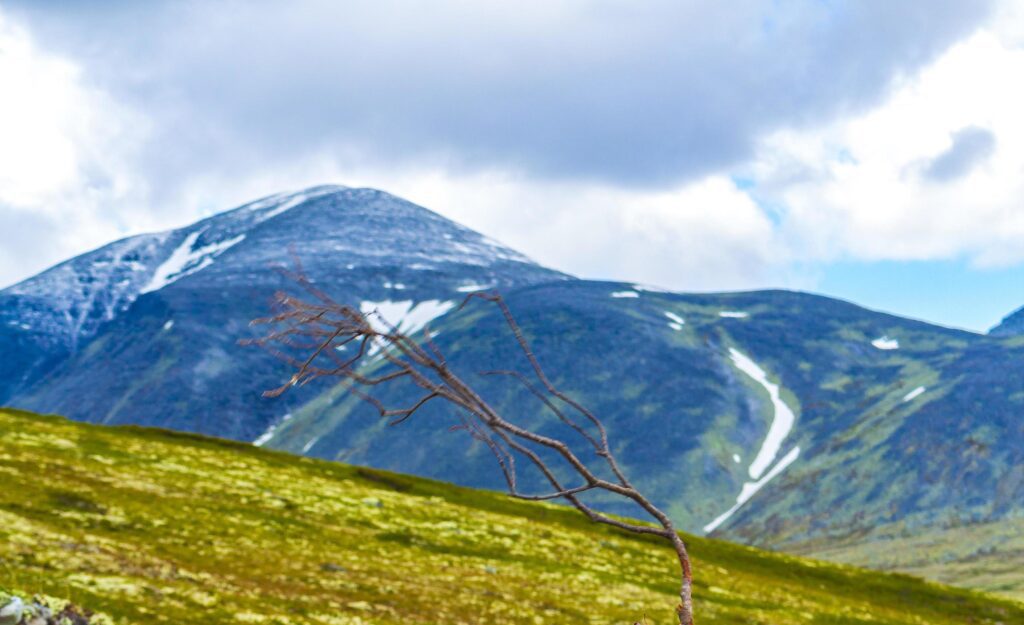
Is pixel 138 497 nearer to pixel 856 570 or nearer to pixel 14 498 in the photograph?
pixel 14 498

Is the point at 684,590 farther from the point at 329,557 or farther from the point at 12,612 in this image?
the point at 329,557

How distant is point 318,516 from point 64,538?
2728cm

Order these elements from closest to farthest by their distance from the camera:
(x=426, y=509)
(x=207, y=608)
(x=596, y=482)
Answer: (x=596, y=482) → (x=207, y=608) → (x=426, y=509)

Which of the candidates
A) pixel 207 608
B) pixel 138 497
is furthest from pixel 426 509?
pixel 207 608

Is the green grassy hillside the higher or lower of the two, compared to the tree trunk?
lower

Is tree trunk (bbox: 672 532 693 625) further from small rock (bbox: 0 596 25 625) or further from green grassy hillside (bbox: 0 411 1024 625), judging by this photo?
green grassy hillside (bbox: 0 411 1024 625)

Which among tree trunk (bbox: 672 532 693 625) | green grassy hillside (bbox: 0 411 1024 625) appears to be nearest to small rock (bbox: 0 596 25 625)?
green grassy hillside (bbox: 0 411 1024 625)

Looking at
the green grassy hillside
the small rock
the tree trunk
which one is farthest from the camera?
the green grassy hillside

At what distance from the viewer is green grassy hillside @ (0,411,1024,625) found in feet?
130

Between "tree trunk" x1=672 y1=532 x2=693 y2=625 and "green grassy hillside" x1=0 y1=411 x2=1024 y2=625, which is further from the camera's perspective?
"green grassy hillside" x1=0 y1=411 x2=1024 y2=625

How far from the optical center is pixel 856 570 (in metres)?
105

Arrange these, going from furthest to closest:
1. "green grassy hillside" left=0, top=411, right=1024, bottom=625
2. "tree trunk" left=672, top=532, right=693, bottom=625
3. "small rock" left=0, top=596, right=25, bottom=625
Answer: "green grassy hillside" left=0, top=411, right=1024, bottom=625 → "small rock" left=0, top=596, right=25, bottom=625 → "tree trunk" left=672, top=532, right=693, bottom=625

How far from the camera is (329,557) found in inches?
2168

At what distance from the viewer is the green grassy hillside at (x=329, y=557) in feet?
130
